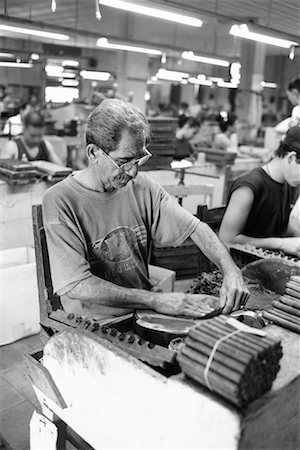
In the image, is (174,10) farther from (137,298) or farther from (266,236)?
(137,298)

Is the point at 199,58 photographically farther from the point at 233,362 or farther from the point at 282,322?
the point at 233,362

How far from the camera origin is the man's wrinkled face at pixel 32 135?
187 inches

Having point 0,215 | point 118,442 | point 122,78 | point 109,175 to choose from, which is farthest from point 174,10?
point 122,78

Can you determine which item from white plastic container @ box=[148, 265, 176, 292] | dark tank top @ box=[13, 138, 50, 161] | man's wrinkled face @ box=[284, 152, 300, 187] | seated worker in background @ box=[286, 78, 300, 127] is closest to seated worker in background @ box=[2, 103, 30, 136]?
→ dark tank top @ box=[13, 138, 50, 161]

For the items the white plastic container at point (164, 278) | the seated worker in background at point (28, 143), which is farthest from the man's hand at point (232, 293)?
the seated worker in background at point (28, 143)

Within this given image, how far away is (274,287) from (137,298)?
869 mm

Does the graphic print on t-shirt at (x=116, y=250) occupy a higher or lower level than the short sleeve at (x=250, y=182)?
lower

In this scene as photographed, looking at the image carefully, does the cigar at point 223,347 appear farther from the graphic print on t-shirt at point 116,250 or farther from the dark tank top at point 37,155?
the dark tank top at point 37,155

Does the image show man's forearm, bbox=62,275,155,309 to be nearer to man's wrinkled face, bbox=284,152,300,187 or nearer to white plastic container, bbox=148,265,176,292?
man's wrinkled face, bbox=284,152,300,187

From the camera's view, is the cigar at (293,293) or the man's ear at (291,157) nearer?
the cigar at (293,293)

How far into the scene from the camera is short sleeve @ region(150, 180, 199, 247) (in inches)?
86.7

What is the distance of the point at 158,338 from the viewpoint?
175cm

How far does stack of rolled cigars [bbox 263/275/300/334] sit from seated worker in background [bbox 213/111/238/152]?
7.07m

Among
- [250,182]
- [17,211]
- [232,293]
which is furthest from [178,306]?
[17,211]
